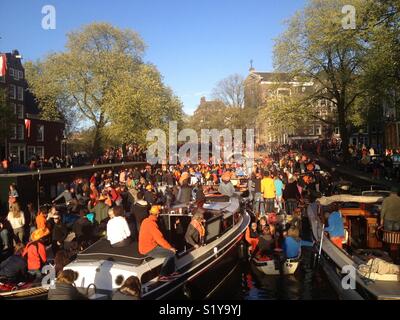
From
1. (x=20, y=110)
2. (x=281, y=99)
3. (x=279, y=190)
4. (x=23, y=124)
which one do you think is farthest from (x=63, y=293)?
(x=20, y=110)

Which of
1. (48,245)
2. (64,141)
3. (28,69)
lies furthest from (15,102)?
(48,245)

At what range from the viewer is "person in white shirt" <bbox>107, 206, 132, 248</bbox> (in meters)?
8.94

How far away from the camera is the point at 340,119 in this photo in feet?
117

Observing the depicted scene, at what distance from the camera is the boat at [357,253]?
313 inches

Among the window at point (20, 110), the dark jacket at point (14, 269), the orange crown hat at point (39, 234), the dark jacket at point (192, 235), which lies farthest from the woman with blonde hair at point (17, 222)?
the window at point (20, 110)

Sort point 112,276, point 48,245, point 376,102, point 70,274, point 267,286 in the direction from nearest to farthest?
point 70,274 → point 112,276 → point 267,286 → point 48,245 → point 376,102

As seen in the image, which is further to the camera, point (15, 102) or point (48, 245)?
point (15, 102)

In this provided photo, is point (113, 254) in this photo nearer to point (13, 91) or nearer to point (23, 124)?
point (13, 91)

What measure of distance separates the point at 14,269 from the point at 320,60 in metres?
30.8

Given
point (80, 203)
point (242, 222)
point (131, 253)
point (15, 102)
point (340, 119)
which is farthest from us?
point (15, 102)

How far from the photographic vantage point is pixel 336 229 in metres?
11.3

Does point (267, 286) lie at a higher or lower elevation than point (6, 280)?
lower

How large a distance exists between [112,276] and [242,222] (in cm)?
673
